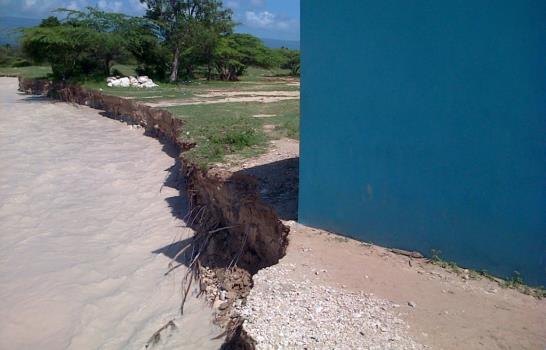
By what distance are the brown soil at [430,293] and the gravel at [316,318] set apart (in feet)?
0.41

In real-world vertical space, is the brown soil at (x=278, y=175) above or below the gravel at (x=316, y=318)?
above

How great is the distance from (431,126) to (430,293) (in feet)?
4.59

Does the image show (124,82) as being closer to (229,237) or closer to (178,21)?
(178,21)

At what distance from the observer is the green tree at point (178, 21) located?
2341 centimetres

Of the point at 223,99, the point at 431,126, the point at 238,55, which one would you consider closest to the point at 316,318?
the point at 431,126

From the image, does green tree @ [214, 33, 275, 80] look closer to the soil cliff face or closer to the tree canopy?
the tree canopy

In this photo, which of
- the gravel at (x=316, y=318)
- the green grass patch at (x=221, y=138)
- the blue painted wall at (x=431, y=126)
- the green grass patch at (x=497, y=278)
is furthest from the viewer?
the green grass patch at (x=221, y=138)

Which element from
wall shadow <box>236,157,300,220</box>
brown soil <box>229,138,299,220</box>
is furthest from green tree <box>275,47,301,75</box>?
wall shadow <box>236,157,300,220</box>

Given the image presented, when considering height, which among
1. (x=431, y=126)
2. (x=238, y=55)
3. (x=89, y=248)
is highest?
(x=431, y=126)

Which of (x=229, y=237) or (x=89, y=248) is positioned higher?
(x=229, y=237)

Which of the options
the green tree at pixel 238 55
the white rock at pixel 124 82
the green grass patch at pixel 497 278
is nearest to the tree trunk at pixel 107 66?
the white rock at pixel 124 82

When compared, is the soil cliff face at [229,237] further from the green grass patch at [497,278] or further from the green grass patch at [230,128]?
the green grass patch at [497,278]

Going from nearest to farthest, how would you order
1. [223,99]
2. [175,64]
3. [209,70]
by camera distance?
[223,99], [175,64], [209,70]

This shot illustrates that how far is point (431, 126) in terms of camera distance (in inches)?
170
